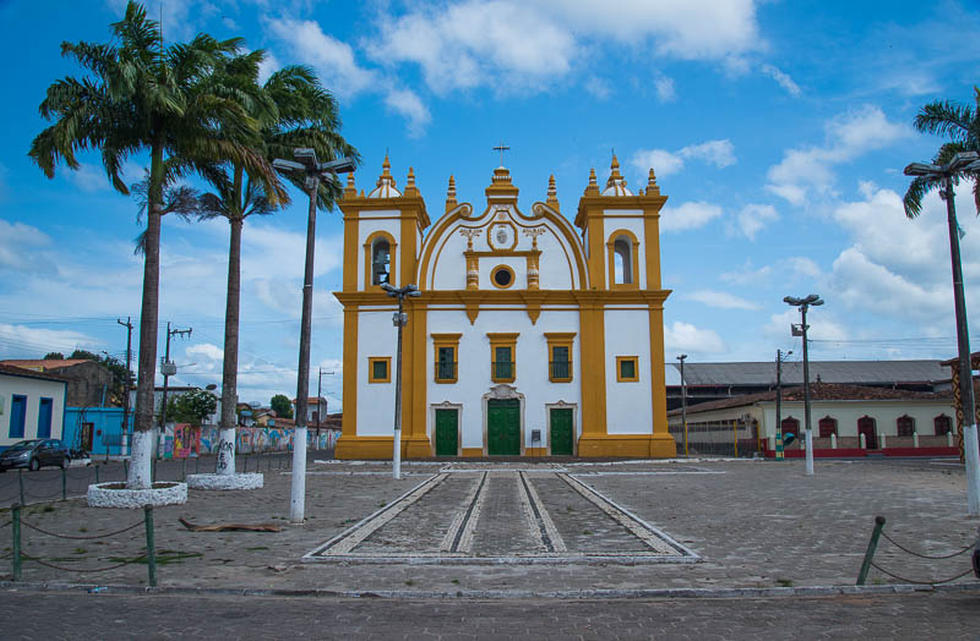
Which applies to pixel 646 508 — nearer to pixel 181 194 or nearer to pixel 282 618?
pixel 282 618

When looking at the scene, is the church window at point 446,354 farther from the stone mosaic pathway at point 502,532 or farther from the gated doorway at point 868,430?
the gated doorway at point 868,430

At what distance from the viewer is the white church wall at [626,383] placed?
104 ft

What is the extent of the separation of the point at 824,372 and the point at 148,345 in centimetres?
6246

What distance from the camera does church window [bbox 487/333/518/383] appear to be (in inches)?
1270

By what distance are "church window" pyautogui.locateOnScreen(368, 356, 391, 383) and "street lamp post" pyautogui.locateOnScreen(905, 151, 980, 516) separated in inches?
877

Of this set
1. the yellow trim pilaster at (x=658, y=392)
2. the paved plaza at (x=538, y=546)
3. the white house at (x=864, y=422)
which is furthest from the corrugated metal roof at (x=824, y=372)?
the paved plaza at (x=538, y=546)

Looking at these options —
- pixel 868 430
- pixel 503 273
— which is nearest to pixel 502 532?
pixel 503 273

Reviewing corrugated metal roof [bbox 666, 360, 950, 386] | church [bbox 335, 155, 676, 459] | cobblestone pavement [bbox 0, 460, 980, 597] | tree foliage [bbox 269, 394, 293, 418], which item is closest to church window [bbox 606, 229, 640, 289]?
church [bbox 335, 155, 676, 459]

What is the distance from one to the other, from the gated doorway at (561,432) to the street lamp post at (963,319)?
63.2 feet

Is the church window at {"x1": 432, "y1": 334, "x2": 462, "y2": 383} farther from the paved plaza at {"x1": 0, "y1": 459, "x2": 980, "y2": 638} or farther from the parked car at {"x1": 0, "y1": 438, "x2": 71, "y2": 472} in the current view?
the parked car at {"x1": 0, "y1": 438, "x2": 71, "y2": 472}

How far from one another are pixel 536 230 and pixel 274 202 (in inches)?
741

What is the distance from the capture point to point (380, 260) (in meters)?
34.1

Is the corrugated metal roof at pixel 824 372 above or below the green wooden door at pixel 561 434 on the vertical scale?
above

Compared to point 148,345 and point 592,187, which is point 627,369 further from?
point 148,345
